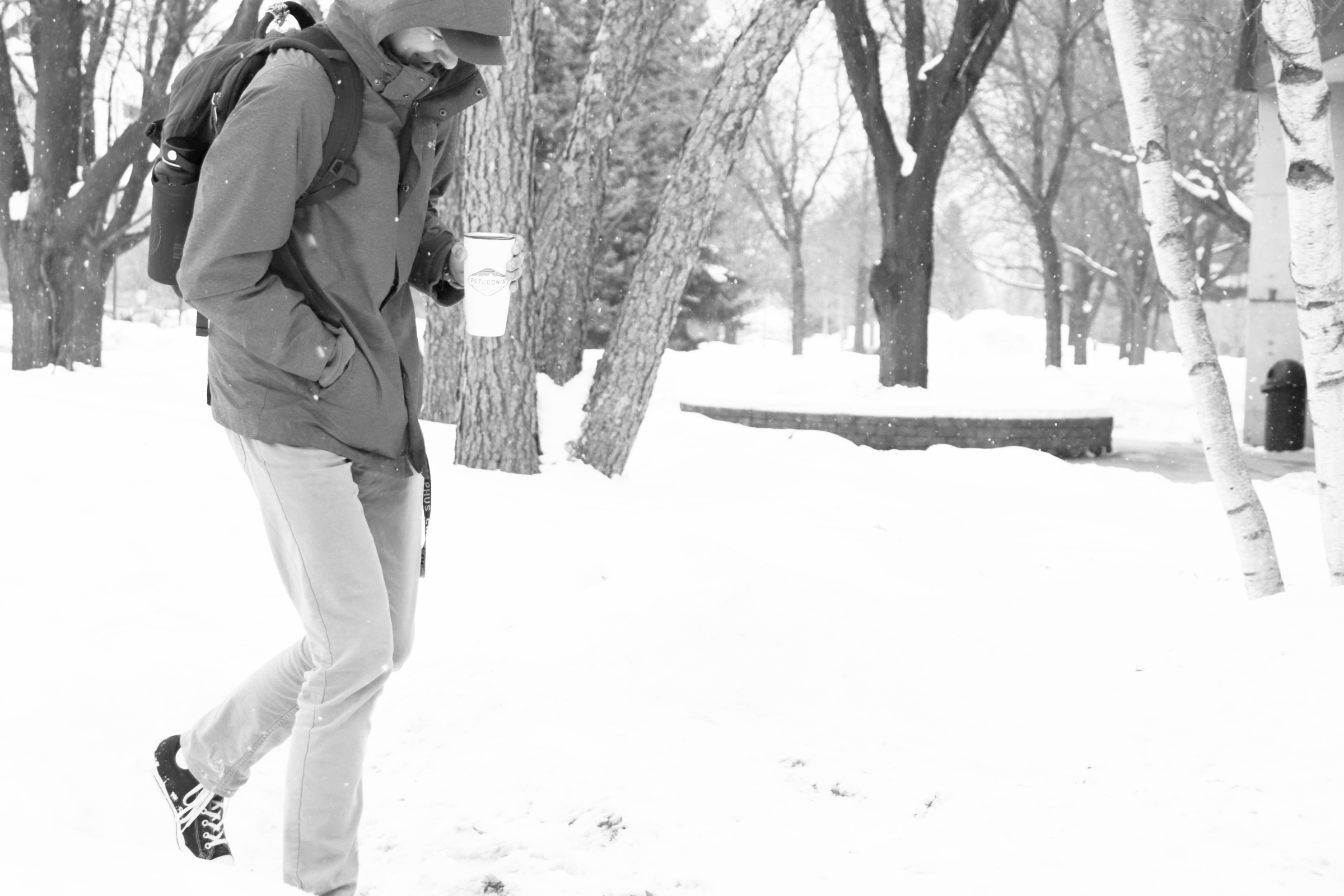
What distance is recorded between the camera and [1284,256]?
44.5ft

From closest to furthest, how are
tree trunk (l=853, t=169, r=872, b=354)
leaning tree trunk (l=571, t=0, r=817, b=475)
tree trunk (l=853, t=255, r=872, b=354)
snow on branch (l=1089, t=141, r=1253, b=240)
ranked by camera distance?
1. leaning tree trunk (l=571, t=0, r=817, b=475)
2. snow on branch (l=1089, t=141, r=1253, b=240)
3. tree trunk (l=853, t=169, r=872, b=354)
4. tree trunk (l=853, t=255, r=872, b=354)

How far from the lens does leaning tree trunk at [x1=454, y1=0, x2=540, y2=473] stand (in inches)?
240

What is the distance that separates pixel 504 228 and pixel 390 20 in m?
3.85

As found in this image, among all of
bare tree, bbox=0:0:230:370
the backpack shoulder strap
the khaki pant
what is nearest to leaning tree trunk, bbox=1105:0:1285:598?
the backpack shoulder strap

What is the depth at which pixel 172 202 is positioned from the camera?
2.32 m

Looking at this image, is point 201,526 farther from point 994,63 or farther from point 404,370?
point 994,63

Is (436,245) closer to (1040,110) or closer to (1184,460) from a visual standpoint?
(1184,460)

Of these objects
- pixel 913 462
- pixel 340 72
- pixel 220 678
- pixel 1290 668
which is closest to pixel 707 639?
pixel 220 678

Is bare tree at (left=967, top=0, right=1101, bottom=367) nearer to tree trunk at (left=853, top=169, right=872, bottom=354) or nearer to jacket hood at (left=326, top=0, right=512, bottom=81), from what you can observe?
tree trunk at (left=853, top=169, right=872, bottom=354)

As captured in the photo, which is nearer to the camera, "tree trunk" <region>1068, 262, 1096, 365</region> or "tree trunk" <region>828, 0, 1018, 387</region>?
"tree trunk" <region>828, 0, 1018, 387</region>

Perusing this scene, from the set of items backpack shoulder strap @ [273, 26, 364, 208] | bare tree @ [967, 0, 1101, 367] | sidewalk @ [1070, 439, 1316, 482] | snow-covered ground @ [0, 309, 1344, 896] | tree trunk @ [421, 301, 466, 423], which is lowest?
snow-covered ground @ [0, 309, 1344, 896]

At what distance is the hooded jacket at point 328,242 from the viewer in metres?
2.21

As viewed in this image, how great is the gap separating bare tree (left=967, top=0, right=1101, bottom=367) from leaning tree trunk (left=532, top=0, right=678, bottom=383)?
48.3ft

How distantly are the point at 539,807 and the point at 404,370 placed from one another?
4.30 feet
